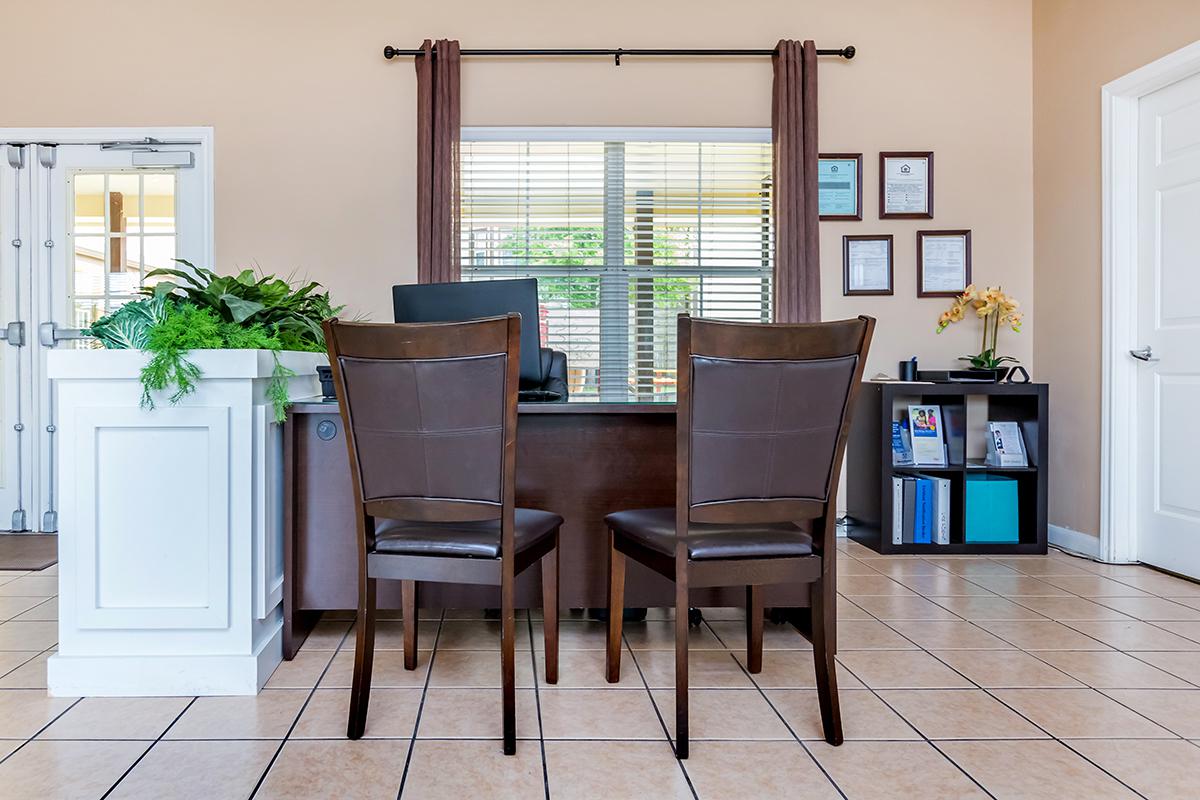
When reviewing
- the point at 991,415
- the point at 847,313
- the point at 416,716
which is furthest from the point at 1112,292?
the point at 416,716

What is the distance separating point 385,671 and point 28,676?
97 cm

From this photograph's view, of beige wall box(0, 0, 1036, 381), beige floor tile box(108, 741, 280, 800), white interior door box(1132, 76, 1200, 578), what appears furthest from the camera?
beige wall box(0, 0, 1036, 381)

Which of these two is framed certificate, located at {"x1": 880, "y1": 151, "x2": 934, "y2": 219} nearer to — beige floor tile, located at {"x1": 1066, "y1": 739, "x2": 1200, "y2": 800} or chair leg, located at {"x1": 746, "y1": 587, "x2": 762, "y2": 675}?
chair leg, located at {"x1": 746, "y1": 587, "x2": 762, "y2": 675}

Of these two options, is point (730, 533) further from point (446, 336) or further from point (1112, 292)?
point (1112, 292)

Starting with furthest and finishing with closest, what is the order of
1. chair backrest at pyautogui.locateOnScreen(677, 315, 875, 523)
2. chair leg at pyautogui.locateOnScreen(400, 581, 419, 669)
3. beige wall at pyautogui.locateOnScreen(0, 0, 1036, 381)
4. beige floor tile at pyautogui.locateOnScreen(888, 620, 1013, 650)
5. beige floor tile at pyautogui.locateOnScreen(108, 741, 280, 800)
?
beige wall at pyautogui.locateOnScreen(0, 0, 1036, 381) → beige floor tile at pyautogui.locateOnScreen(888, 620, 1013, 650) → chair leg at pyautogui.locateOnScreen(400, 581, 419, 669) → chair backrest at pyautogui.locateOnScreen(677, 315, 875, 523) → beige floor tile at pyautogui.locateOnScreen(108, 741, 280, 800)

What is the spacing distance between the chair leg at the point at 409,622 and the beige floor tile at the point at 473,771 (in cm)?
44

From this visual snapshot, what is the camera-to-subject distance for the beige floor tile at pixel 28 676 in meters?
1.89

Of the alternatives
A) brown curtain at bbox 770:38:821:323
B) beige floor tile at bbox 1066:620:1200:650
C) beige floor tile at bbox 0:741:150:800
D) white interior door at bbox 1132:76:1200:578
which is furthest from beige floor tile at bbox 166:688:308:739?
white interior door at bbox 1132:76:1200:578

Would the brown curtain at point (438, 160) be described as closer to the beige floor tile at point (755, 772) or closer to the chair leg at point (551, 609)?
the chair leg at point (551, 609)

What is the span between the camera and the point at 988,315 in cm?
378

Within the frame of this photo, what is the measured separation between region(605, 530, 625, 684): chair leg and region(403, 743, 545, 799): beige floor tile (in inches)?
15.0

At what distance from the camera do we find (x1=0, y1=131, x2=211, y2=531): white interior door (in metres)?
3.82

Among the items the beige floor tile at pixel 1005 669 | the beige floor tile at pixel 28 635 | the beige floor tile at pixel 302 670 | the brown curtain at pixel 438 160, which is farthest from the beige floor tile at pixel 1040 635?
the beige floor tile at pixel 28 635

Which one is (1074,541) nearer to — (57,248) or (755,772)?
(755,772)
